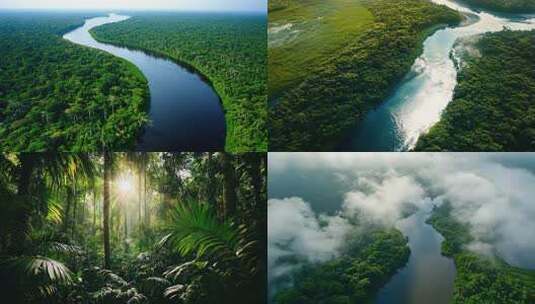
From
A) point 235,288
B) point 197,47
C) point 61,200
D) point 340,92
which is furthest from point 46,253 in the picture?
point 340,92

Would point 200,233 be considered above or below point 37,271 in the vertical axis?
above

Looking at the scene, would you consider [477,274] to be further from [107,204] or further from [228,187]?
[107,204]

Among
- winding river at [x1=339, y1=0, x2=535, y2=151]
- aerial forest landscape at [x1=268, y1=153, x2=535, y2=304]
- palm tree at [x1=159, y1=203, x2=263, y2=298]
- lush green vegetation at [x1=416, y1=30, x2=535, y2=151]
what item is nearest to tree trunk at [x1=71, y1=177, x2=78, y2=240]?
palm tree at [x1=159, y1=203, x2=263, y2=298]

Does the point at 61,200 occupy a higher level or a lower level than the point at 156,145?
lower

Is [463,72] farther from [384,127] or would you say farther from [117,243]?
[117,243]

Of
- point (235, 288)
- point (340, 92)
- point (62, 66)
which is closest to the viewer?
point (235, 288)

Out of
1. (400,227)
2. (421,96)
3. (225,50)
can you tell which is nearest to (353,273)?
(400,227)

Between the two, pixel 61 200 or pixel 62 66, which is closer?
pixel 61 200
